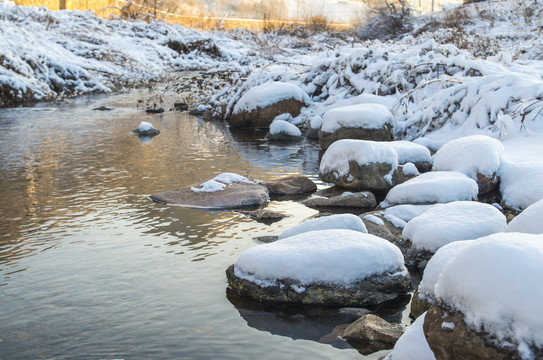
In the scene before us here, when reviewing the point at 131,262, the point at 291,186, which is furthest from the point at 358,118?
the point at 131,262

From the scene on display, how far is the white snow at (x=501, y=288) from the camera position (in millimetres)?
2338

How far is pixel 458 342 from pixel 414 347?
0.47 m

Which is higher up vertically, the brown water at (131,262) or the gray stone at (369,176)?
the gray stone at (369,176)

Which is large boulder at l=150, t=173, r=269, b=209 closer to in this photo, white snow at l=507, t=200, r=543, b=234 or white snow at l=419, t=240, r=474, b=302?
white snow at l=419, t=240, r=474, b=302

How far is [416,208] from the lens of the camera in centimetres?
618

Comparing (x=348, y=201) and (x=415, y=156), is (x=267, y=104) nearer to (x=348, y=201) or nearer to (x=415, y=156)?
(x=415, y=156)

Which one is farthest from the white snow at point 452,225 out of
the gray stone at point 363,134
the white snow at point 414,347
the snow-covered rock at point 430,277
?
the gray stone at point 363,134

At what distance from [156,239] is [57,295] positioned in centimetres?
139

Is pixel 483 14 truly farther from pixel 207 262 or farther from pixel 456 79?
pixel 207 262

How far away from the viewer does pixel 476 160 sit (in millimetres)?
7223

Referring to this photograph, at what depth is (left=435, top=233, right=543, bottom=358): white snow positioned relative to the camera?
234 centimetres

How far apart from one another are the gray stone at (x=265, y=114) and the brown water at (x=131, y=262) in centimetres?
339

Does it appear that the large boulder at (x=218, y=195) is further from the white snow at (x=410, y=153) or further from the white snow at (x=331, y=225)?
the white snow at (x=410, y=153)

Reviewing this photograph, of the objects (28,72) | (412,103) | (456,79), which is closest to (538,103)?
(456,79)
